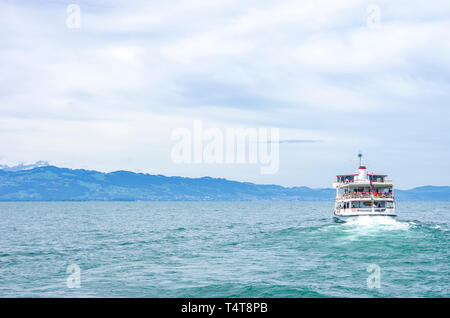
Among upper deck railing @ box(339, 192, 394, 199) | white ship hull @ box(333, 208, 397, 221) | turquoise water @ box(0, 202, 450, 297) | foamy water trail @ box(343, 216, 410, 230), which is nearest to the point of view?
turquoise water @ box(0, 202, 450, 297)

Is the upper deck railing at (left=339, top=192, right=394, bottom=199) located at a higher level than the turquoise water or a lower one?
higher

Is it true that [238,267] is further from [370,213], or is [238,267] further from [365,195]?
[365,195]

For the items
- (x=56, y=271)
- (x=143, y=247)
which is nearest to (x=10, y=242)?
(x=143, y=247)

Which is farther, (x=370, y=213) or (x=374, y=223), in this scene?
(x=370, y=213)

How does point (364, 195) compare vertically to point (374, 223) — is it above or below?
above

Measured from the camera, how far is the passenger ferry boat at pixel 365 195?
57.2 meters

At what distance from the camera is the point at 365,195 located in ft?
195

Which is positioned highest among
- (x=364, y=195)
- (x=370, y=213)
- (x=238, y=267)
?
(x=364, y=195)

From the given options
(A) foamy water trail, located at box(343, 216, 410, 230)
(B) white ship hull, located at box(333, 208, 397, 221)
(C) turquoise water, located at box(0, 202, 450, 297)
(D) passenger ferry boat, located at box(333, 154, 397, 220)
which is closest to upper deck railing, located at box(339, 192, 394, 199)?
(D) passenger ferry boat, located at box(333, 154, 397, 220)

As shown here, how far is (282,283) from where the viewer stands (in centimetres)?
2239

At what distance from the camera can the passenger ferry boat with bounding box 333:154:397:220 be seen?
57.2m

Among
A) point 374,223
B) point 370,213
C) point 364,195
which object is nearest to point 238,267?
point 374,223

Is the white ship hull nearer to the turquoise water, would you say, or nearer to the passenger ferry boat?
the passenger ferry boat

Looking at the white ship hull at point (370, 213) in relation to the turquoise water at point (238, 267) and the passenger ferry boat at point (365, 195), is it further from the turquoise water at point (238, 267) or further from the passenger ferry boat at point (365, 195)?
the turquoise water at point (238, 267)
